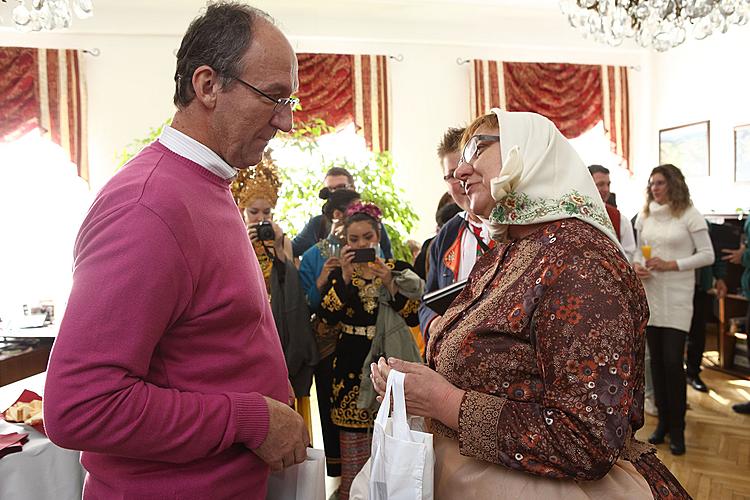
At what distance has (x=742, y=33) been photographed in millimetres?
6238

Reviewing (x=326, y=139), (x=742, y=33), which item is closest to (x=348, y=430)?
(x=326, y=139)

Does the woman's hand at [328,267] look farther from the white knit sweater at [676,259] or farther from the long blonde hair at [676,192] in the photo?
the long blonde hair at [676,192]

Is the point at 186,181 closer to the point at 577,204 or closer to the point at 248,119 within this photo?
the point at 248,119

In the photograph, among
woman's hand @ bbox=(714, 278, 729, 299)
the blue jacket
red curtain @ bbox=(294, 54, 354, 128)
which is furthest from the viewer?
red curtain @ bbox=(294, 54, 354, 128)

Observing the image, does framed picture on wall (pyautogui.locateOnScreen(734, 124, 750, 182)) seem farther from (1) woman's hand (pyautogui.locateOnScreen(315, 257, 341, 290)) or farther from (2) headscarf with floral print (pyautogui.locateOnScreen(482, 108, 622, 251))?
(2) headscarf with floral print (pyautogui.locateOnScreen(482, 108, 622, 251))

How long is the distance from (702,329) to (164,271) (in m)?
5.26

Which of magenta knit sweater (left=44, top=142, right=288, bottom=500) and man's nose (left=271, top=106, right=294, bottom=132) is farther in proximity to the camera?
man's nose (left=271, top=106, right=294, bottom=132)

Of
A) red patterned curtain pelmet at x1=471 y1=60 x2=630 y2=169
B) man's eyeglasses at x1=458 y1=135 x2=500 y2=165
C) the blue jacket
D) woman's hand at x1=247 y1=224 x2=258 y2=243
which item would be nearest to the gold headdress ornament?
woman's hand at x1=247 y1=224 x2=258 y2=243

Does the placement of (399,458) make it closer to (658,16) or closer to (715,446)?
(715,446)

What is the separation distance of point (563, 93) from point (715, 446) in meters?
4.69

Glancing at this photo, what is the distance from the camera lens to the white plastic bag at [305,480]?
4.35 feet

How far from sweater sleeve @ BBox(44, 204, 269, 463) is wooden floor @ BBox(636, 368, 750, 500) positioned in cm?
312

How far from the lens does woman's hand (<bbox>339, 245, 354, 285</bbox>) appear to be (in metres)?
2.91

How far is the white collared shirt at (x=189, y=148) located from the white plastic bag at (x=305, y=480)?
644 mm
